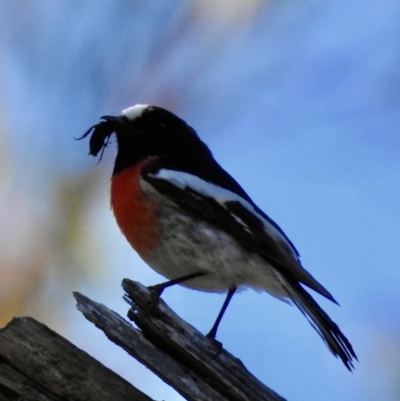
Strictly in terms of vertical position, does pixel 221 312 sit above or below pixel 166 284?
above

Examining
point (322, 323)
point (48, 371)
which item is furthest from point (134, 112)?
point (48, 371)

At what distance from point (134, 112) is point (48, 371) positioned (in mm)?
2101

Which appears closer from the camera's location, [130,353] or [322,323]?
[130,353]

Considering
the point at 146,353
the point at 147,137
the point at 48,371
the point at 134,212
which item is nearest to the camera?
the point at 48,371

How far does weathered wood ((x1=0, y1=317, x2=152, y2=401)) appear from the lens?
237cm

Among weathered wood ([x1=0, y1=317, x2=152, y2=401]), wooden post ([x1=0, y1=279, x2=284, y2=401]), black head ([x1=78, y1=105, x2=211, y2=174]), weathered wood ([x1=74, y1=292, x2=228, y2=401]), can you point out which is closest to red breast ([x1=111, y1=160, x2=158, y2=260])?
black head ([x1=78, y1=105, x2=211, y2=174])

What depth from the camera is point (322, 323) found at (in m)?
3.29

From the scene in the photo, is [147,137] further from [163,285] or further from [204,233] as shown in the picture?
[163,285]

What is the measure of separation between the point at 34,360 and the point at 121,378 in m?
0.29

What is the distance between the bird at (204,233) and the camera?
354cm

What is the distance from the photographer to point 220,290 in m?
3.79

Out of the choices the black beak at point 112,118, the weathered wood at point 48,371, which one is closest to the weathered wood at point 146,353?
the weathered wood at point 48,371

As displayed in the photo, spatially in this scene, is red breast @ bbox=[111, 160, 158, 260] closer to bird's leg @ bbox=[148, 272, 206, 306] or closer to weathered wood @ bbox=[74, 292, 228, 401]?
bird's leg @ bbox=[148, 272, 206, 306]

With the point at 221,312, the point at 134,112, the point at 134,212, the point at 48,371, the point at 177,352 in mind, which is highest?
the point at 134,112
